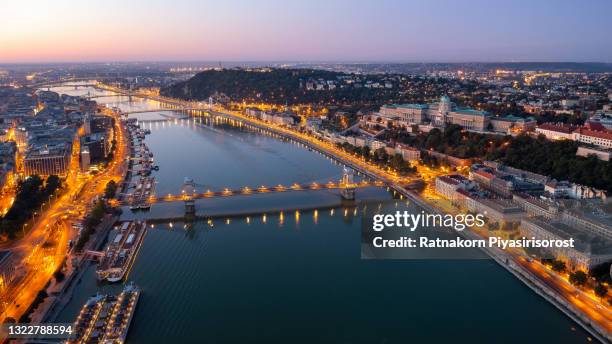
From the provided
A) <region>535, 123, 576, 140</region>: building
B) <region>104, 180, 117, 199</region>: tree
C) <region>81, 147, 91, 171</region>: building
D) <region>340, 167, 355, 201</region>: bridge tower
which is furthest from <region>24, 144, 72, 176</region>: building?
<region>535, 123, 576, 140</region>: building

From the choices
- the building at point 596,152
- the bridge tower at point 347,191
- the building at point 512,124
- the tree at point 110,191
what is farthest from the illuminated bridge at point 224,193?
the building at point 512,124

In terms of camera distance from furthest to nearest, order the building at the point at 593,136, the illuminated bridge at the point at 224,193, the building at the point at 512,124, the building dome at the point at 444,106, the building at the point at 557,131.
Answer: the building dome at the point at 444,106
the building at the point at 512,124
the building at the point at 557,131
the building at the point at 593,136
the illuminated bridge at the point at 224,193

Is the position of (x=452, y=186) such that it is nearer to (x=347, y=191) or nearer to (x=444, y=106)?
(x=347, y=191)

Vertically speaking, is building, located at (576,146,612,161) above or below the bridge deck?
above

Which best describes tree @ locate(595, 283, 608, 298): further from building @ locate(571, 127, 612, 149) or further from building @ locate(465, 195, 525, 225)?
building @ locate(571, 127, 612, 149)

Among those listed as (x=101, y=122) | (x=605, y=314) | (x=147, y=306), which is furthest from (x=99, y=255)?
(x=101, y=122)

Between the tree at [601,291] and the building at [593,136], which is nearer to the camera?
the tree at [601,291]

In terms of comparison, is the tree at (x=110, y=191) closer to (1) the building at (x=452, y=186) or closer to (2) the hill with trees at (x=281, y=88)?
(1) the building at (x=452, y=186)

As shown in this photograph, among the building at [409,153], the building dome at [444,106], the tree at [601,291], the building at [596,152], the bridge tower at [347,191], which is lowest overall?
the tree at [601,291]

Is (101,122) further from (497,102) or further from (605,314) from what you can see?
(605,314)

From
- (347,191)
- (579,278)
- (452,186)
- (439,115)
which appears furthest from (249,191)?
(439,115)

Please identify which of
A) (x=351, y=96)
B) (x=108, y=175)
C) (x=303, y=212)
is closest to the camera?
(x=303, y=212)
